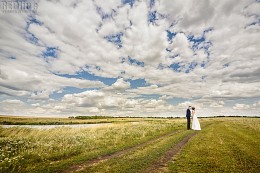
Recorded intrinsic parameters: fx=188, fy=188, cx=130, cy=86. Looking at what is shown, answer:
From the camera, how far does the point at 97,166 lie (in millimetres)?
10234

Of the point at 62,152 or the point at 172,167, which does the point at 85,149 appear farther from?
the point at 172,167

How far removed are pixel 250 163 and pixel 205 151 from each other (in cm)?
341

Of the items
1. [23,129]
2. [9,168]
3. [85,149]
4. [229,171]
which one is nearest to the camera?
[229,171]

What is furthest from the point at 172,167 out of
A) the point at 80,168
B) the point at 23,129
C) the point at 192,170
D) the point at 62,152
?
the point at 23,129

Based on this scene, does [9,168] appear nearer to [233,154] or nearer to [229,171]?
[229,171]

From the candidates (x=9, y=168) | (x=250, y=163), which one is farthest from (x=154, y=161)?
(x=9, y=168)

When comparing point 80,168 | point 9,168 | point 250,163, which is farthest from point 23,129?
point 250,163

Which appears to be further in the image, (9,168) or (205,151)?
(205,151)

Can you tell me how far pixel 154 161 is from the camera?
10.9 m

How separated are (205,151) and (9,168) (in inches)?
486

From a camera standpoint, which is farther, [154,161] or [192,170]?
[154,161]

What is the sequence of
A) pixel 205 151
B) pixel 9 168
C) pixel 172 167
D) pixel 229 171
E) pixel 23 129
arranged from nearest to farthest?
pixel 229 171
pixel 172 167
pixel 9 168
pixel 205 151
pixel 23 129

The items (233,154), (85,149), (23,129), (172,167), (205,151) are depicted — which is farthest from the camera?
(23,129)

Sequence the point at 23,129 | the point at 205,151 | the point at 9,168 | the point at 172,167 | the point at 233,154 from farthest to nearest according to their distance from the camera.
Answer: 1. the point at 23,129
2. the point at 205,151
3. the point at 233,154
4. the point at 9,168
5. the point at 172,167
